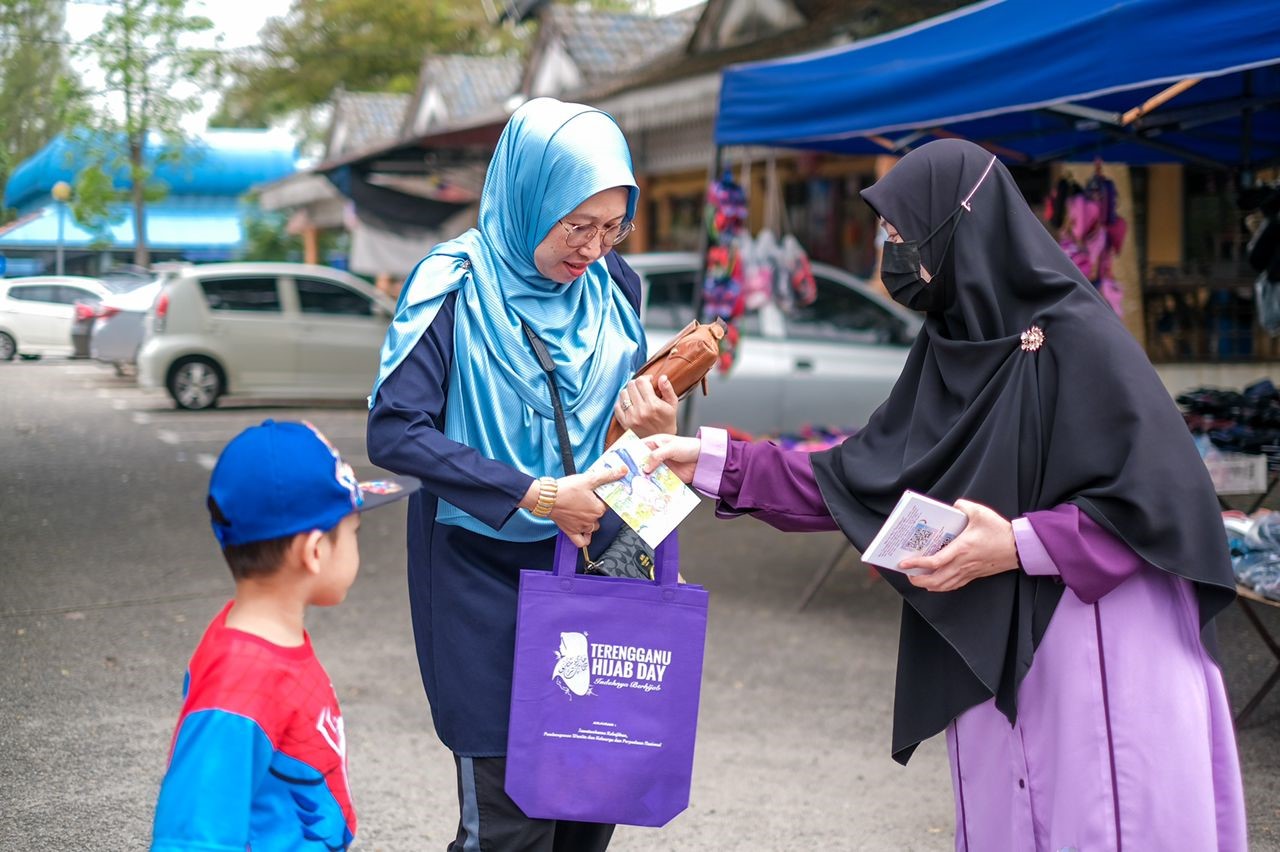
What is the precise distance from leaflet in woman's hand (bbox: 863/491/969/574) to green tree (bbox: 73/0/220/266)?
16.0 feet

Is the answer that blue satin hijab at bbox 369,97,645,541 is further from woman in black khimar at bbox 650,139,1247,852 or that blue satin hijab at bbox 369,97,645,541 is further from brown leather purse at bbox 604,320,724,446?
woman in black khimar at bbox 650,139,1247,852

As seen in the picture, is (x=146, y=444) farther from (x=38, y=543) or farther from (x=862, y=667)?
(x=862, y=667)

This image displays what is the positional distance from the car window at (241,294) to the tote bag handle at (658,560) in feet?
18.9

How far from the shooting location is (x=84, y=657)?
5301mm

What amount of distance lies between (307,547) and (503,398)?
500 millimetres

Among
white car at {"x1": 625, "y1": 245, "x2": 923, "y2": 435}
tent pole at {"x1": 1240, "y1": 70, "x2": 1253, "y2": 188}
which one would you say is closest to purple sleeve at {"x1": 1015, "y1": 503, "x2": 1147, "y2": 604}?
tent pole at {"x1": 1240, "y1": 70, "x2": 1253, "y2": 188}

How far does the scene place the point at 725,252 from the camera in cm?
738

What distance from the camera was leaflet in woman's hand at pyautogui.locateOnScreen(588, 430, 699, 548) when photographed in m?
2.32

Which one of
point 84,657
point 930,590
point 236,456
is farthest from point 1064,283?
point 84,657

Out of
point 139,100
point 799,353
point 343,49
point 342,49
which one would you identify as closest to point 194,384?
point 139,100

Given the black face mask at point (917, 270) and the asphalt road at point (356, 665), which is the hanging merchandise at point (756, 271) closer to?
the asphalt road at point (356, 665)

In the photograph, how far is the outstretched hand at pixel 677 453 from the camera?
2.45 metres

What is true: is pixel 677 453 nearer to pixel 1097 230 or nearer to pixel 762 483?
pixel 762 483

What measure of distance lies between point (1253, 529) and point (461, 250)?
9.76 ft
